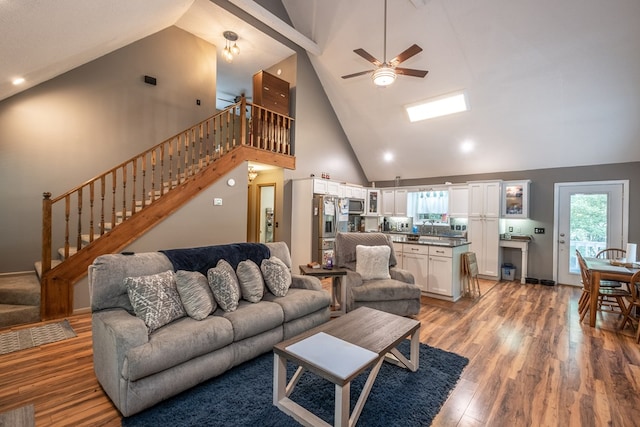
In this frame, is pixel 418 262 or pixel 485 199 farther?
pixel 485 199

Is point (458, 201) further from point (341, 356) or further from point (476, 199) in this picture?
point (341, 356)

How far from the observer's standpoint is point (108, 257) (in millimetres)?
2314

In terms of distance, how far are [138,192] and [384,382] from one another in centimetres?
507

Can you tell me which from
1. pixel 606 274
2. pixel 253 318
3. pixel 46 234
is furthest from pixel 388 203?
pixel 46 234

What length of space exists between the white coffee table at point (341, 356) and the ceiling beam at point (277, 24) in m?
5.34

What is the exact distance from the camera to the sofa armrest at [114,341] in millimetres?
1829

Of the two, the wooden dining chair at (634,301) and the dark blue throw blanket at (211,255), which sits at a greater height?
the dark blue throw blanket at (211,255)

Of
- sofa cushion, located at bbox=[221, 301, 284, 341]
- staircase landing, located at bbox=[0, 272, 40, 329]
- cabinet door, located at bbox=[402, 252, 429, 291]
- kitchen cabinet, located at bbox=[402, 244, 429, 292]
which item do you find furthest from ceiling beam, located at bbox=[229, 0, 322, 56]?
staircase landing, located at bbox=[0, 272, 40, 329]

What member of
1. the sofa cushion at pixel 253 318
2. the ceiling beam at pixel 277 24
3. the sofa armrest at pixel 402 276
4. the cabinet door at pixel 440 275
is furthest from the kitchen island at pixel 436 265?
the ceiling beam at pixel 277 24

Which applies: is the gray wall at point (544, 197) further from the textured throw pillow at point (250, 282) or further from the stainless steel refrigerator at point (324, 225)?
the textured throw pillow at point (250, 282)

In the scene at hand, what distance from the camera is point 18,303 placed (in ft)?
10.9

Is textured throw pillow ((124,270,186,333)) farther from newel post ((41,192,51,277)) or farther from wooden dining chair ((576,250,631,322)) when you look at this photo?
wooden dining chair ((576,250,631,322))

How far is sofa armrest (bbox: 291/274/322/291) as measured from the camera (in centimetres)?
329

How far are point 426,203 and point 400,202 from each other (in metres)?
0.69
